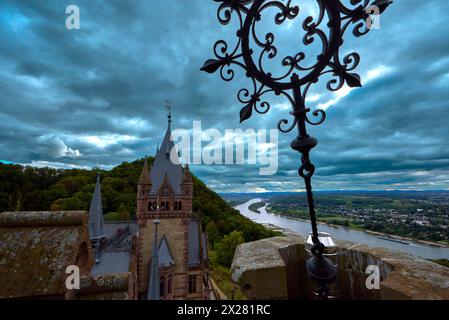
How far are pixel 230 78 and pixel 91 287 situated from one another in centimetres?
229

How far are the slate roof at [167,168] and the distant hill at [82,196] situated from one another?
22914 millimetres

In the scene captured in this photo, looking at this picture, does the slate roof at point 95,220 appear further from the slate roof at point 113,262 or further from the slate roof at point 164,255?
the slate roof at point 164,255

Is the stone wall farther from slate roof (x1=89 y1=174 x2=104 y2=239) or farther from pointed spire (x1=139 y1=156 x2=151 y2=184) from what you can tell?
slate roof (x1=89 y1=174 x2=104 y2=239)

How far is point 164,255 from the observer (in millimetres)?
18047

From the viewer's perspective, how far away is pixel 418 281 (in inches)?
68.1

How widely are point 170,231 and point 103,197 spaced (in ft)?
154

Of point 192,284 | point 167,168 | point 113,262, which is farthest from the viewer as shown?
point 167,168

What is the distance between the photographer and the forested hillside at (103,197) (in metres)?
43.5

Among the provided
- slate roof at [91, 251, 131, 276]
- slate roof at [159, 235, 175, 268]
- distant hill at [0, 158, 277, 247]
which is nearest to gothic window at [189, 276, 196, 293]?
slate roof at [159, 235, 175, 268]

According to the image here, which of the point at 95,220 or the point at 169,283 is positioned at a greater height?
the point at 95,220

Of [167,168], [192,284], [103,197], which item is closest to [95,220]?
[167,168]

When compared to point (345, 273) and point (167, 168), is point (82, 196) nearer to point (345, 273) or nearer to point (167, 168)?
point (167, 168)

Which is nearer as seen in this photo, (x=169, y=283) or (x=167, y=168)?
(x=169, y=283)

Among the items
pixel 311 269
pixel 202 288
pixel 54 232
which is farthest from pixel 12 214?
pixel 202 288
